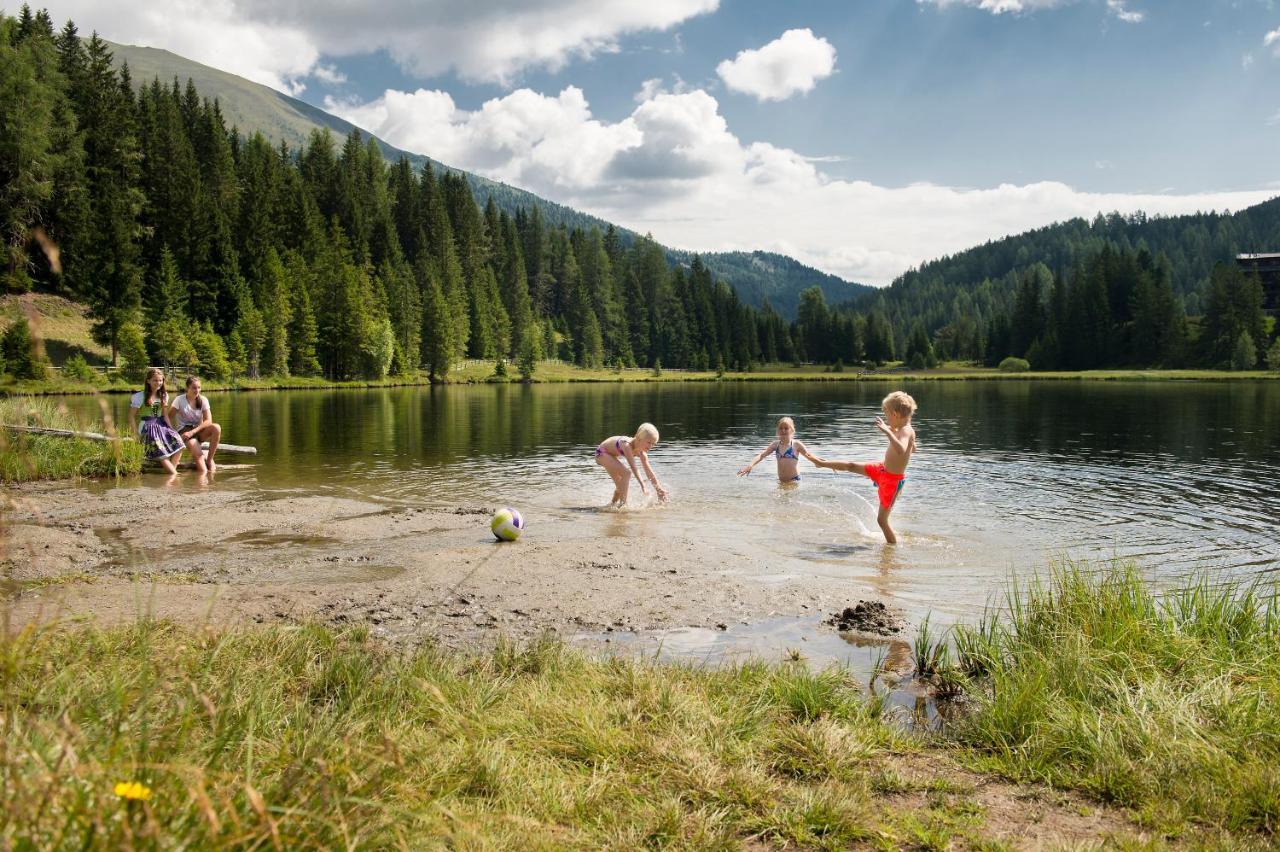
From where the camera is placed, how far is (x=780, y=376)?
14688cm

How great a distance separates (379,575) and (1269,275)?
183 metres

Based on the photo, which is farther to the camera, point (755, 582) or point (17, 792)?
point (755, 582)

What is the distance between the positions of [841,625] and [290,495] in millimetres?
12949

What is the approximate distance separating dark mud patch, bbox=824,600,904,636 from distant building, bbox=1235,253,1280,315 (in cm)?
17416

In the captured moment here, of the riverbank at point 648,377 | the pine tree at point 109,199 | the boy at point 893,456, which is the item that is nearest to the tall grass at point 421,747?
the boy at point 893,456

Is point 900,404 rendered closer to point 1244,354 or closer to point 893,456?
point 893,456

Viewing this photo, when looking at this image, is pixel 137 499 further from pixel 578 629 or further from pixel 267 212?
pixel 267 212

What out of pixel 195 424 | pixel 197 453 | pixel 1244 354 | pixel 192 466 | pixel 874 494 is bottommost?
pixel 874 494

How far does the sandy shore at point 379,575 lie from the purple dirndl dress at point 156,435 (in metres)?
4.61

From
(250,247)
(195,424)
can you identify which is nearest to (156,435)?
(195,424)

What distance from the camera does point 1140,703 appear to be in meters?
5.61

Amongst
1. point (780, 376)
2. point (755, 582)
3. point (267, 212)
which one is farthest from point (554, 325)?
point (755, 582)

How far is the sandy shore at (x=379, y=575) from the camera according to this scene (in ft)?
27.5

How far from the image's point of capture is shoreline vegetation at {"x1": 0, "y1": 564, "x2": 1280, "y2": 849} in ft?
10.2
